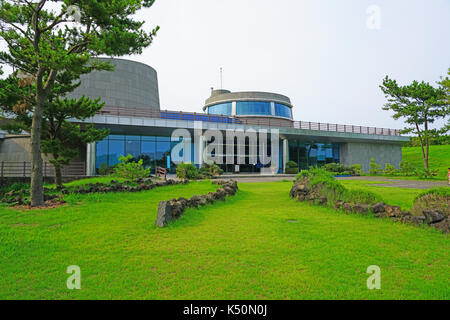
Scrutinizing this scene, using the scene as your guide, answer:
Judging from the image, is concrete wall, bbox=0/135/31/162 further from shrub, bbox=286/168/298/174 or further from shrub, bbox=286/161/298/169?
shrub, bbox=286/161/298/169

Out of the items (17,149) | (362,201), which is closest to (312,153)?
(362,201)

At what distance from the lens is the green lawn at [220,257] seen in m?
3.06

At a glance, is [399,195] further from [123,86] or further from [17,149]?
[123,86]

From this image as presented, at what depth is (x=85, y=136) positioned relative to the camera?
532 inches

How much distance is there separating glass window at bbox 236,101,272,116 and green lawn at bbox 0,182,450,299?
116 ft

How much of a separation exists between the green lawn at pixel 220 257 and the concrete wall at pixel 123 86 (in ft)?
89.3

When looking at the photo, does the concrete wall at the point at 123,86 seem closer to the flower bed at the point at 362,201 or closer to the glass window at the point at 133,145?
the glass window at the point at 133,145

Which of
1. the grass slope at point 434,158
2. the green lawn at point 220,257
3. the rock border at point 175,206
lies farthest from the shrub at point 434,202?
the grass slope at point 434,158

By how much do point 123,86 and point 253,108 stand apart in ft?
61.7

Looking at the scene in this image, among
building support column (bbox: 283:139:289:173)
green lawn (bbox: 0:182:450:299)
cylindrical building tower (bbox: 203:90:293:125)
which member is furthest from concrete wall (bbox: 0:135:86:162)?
cylindrical building tower (bbox: 203:90:293:125)

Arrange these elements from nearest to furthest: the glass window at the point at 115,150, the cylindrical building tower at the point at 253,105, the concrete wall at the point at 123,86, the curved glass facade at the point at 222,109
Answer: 1. the glass window at the point at 115,150
2. the concrete wall at the point at 123,86
3. the cylindrical building tower at the point at 253,105
4. the curved glass facade at the point at 222,109

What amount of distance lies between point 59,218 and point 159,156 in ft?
68.2

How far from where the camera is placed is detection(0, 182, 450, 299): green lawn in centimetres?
306
